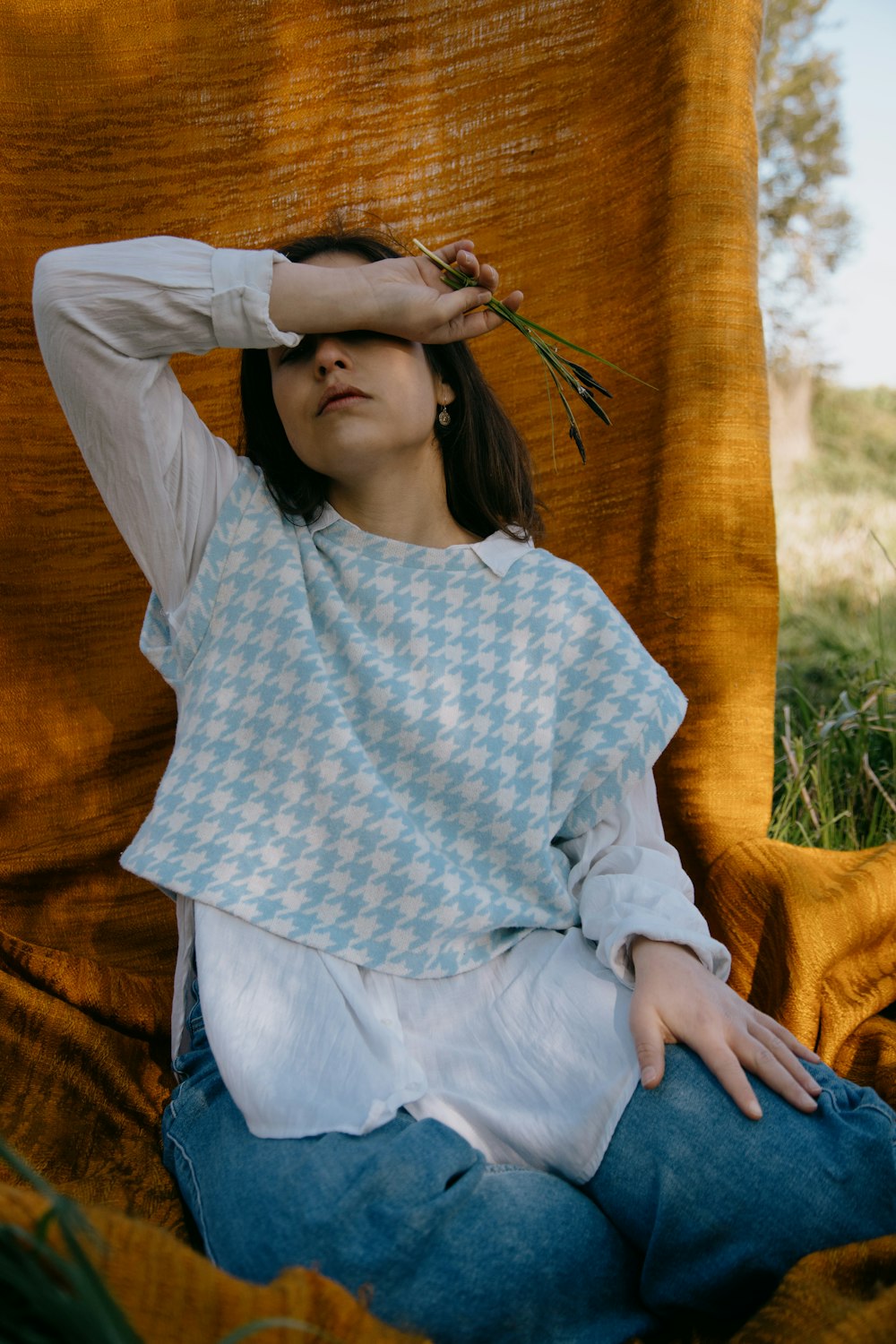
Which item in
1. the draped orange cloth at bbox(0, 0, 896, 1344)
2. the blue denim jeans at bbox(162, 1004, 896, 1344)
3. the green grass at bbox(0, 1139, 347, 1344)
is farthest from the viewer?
the draped orange cloth at bbox(0, 0, 896, 1344)

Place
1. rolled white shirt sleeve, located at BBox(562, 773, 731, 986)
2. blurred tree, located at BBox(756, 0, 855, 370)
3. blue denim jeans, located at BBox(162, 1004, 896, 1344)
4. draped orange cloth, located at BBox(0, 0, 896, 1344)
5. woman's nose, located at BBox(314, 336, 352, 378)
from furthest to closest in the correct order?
1. blurred tree, located at BBox(756, 0, 855, 370)
2. draped orange cloth, located at BBox(0, 0, 896, 1344)
3. woman's nose, located at BBox(314, 336, 352, 378)
4. rolled white shirt sleeve, located at BBox(562, 773, 731, 986)
5. blue denim jeans, located at BBox(162, 1004, 896, 1344)

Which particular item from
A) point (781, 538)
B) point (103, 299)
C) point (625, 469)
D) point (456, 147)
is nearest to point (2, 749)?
point (103, 299)

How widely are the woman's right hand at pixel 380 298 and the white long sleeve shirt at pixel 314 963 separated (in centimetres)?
3

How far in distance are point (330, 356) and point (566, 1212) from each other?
908mm

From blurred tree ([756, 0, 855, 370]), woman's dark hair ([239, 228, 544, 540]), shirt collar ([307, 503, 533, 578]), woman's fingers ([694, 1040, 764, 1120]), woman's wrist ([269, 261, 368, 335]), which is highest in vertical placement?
blurred tree ([756, 0, 855, 370])

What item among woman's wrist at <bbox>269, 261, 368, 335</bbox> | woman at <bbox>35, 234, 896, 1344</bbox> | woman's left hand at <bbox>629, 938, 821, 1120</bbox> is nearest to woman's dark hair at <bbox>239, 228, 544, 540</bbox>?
woman at <bbox>35, 234, 896, 1344</bbox>

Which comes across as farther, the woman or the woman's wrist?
the woman's wrist

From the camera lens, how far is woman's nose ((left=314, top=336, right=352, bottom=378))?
1302mm

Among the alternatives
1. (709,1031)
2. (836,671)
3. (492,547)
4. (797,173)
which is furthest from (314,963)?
(797,173)

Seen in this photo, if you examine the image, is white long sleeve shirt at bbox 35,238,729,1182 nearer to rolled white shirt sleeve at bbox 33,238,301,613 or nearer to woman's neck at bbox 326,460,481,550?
rolled white shirt sleeve at bbox 33,238,301,613

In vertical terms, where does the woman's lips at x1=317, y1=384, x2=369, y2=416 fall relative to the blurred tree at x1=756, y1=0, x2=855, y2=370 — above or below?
below

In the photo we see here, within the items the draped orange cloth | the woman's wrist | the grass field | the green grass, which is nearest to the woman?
the woman's wrist

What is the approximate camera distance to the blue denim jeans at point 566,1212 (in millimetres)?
972

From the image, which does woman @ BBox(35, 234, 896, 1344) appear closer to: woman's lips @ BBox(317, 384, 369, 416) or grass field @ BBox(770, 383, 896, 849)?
woman's lips @ BBox(317, 384, 369, 416)
